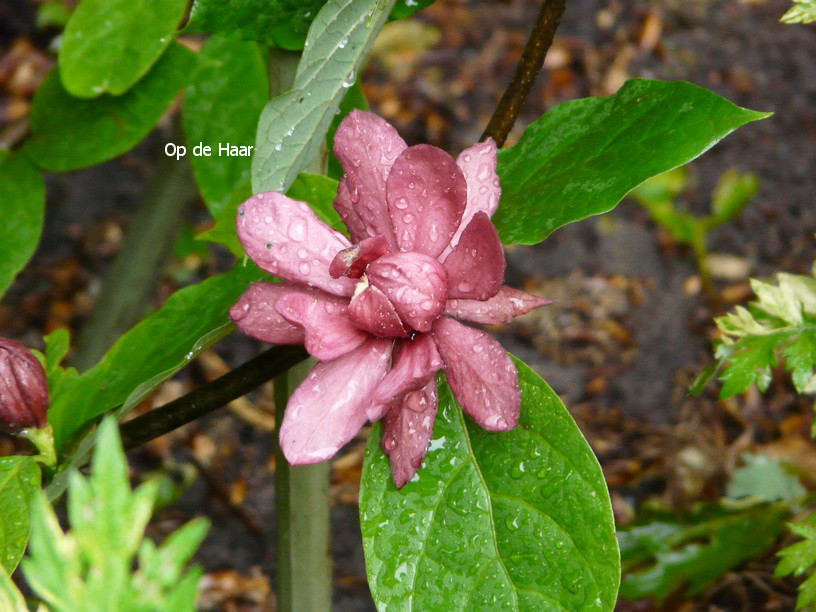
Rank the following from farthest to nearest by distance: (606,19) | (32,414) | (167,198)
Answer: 1. (606,19)
2. (167,198)
3. (32,414)

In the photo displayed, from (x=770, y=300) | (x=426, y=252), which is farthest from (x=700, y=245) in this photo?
(x=426, y=252)

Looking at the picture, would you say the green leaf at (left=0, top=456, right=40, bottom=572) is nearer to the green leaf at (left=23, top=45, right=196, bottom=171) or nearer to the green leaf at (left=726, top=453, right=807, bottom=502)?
the green leaf at (left=23, top=45, right=196, bottom=171)

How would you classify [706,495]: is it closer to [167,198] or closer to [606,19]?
[167,198]

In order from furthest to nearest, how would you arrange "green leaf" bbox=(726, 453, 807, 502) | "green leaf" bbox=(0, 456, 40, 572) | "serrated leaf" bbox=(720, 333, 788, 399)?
1. "green leaf" bbox=(726, 453, 807, 502)
2. "serrated leaf" bbox=(720, 333, 788, 399)
3. "green leaf" bbox=(0, 456, 40, 572)

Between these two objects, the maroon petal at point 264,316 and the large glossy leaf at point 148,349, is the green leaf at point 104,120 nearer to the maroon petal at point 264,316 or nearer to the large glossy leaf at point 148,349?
the large glossy leaf at point 148,349

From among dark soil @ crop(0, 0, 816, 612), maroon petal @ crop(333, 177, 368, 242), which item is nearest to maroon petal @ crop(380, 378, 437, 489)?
maroon petal @ crop(333, 177, 368, 242)

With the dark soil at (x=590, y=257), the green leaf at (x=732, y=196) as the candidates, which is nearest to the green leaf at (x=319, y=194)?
the dark soil at (x=590, y=257)

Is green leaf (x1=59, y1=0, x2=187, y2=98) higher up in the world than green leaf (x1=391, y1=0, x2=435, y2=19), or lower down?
lower down
